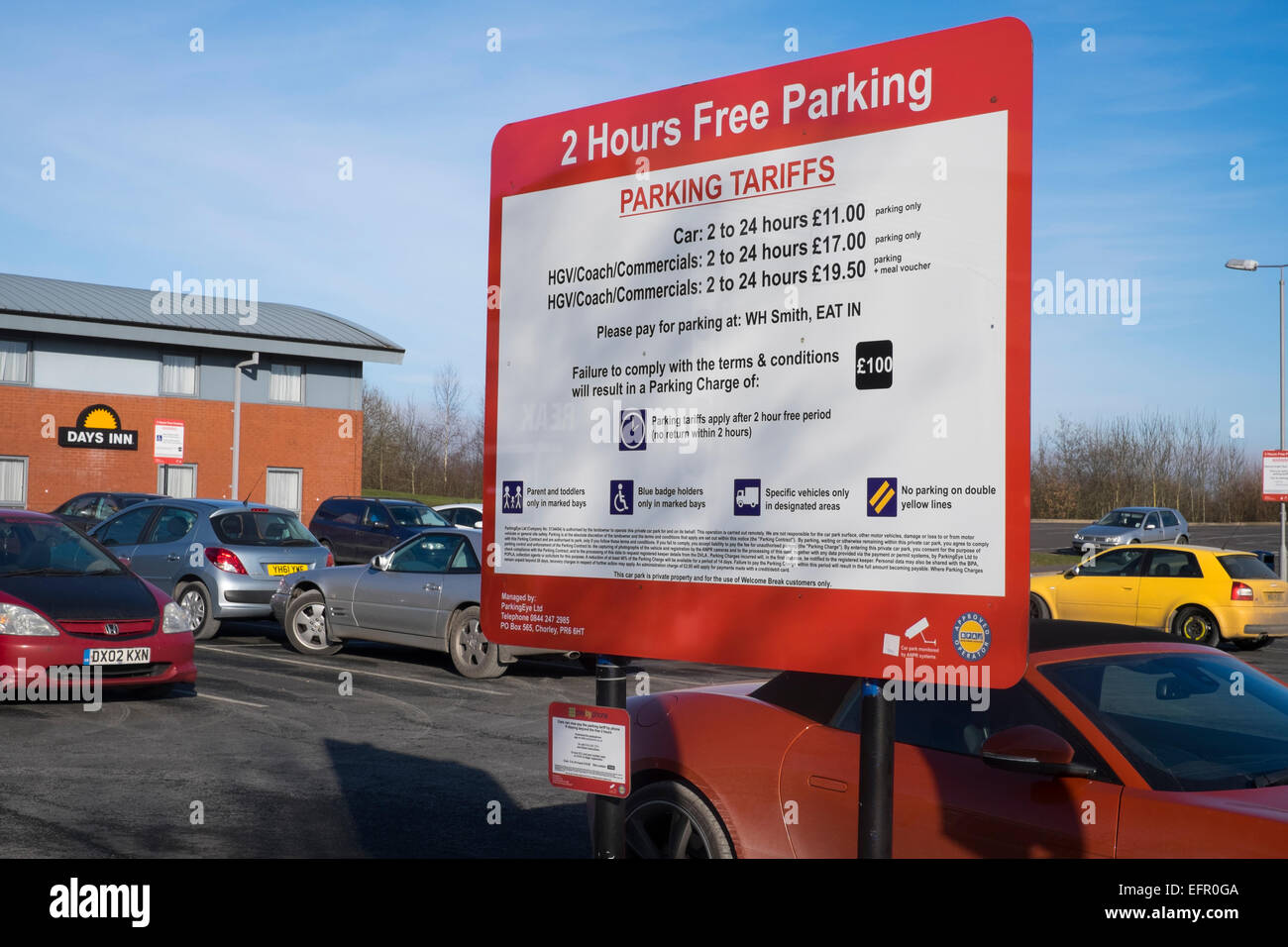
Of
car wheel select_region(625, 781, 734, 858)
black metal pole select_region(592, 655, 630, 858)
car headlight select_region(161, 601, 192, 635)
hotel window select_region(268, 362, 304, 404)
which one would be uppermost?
hotel window select_region(268, 362, 304, 404)

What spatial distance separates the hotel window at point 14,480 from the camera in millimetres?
36406

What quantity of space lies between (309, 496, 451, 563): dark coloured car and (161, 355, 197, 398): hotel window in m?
13.5

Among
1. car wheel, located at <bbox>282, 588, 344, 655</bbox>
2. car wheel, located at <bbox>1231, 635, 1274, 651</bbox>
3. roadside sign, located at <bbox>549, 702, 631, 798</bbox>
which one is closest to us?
→ roadside sign, located at <bbox>549, 702, 631, 798</bbox>

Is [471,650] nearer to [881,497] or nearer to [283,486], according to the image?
[881,497]

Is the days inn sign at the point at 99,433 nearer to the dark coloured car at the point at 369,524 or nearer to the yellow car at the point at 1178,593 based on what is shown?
the dark coloured car at the point at 369,524

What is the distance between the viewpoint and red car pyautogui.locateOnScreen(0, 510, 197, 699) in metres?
9.64

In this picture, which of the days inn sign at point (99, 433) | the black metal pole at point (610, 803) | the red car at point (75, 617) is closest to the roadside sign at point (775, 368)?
the black metal pole at point (610, 803)

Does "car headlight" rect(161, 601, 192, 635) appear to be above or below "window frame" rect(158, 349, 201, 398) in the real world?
below

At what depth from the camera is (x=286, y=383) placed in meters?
41.2

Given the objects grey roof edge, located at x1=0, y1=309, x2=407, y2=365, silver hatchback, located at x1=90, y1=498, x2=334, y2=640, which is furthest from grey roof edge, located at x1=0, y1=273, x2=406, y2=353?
silver hatchback, located at x1=90, y1=498, x2=334, y2=640

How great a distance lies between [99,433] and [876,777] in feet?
127

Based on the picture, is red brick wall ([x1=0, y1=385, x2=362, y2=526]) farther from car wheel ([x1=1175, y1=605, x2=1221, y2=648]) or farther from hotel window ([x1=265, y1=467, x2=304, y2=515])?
car wheel ([x1=1175, y1=605, x2=1221, y2=648])

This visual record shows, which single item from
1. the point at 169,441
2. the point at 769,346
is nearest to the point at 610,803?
the point at 769,346

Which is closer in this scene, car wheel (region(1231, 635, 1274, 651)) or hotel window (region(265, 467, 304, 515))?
car wheel (region(1231, 635, 1274, 651))
